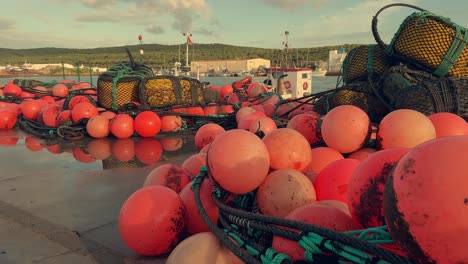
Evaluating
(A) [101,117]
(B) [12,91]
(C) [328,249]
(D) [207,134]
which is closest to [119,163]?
(D) [207,134]

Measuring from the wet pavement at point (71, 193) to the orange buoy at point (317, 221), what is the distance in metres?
1.12

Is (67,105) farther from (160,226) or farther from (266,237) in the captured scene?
(266,237)

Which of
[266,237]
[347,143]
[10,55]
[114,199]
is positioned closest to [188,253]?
[266,237]

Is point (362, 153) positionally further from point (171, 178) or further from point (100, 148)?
point (100, 148)

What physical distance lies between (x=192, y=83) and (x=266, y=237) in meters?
7.43

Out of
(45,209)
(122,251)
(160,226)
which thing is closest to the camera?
(160,226)

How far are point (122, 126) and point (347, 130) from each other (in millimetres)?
5509

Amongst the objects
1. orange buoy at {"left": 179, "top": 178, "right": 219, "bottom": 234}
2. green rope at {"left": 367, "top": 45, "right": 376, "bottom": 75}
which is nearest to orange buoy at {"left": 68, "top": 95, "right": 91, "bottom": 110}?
green rope at {"left": 367, "top": 45, "right": 376, "bottom": 75}

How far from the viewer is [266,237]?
2008 millimetres

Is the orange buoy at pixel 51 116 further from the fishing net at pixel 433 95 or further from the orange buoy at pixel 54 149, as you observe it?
the fishing net at pixel 433 95

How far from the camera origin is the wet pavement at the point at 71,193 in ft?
9.12

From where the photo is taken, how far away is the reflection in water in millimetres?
5840

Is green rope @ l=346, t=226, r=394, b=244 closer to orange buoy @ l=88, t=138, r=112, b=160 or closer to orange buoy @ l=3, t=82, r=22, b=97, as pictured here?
orange buoy @ l=88, t=138, r=112, b=160

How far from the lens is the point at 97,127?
7559 mm
